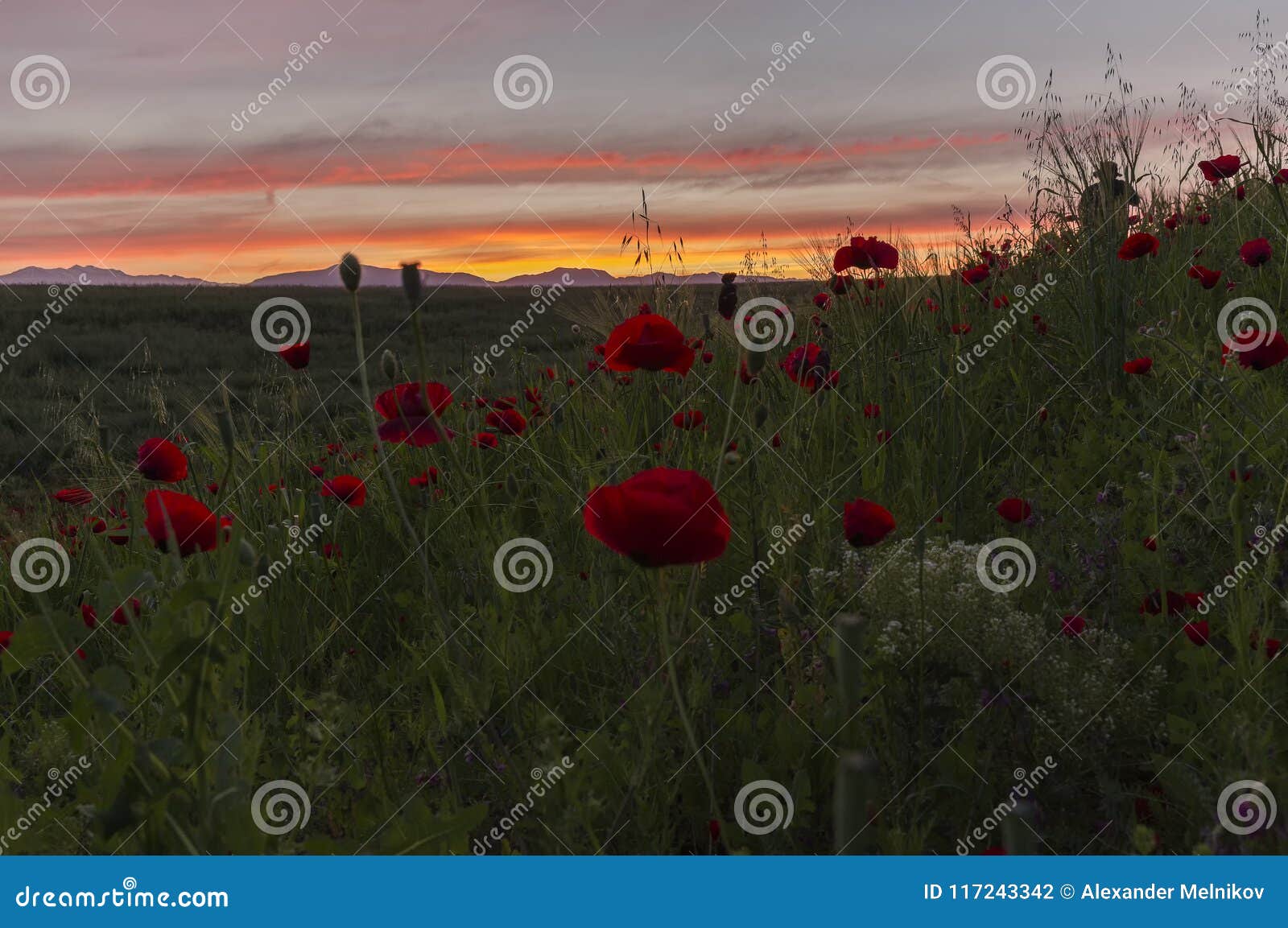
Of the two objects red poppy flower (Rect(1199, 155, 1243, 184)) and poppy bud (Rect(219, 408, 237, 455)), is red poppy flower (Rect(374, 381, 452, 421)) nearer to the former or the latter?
poppy bud (Rect(219, 408, 237, 455))

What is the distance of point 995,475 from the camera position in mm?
3012

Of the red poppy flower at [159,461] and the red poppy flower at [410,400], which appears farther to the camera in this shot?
the red poppy flower at [159,461]

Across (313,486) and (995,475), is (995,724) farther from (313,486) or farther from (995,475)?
(313,486)

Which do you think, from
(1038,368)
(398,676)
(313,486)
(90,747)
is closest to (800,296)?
(1038,368)

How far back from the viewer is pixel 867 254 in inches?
122

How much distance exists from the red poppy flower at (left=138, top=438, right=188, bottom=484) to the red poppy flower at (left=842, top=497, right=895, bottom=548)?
4.71 ft

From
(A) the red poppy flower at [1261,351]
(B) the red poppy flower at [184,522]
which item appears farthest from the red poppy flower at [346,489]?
(A) the red poppy flower at [1261,351]

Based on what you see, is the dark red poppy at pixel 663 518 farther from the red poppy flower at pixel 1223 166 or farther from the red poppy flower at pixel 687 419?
the red poppy flower at pixel 1223 166

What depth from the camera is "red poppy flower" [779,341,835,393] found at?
8.40ft

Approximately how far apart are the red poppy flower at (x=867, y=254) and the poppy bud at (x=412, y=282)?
78.8 inches

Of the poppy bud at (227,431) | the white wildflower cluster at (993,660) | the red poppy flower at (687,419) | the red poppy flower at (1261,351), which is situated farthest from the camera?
the red poppy flower at (687,419)

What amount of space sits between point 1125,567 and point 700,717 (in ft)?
3.92

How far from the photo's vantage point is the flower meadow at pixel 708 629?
1.39m

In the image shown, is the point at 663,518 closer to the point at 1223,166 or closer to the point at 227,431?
the point at 227,431
